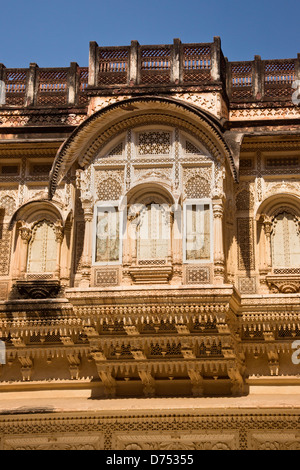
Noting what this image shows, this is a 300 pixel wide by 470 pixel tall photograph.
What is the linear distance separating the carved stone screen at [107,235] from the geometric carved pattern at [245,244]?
1.95 meters

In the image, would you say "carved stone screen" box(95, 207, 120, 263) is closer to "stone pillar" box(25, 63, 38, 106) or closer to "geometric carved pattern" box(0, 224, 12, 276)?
"geometric carved pattern" box(0, 224, 12, 276)

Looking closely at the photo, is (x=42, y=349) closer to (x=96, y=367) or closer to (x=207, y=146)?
(x=96, y=367)

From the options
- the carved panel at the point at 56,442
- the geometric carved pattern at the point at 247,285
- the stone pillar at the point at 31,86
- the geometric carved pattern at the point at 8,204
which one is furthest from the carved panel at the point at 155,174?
the carved panel at the point at 56,442

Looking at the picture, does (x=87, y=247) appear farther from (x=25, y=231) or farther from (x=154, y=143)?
(x=154, y=143)

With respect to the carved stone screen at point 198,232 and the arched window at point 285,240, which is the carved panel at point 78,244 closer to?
the carved stone screen at point 198,232

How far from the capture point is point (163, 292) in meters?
12.0

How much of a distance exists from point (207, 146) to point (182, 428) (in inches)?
167

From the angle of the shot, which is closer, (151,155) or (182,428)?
(182,428)

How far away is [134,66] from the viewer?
→ 14.0 meters

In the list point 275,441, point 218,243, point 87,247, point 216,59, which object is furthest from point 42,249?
point 275,441

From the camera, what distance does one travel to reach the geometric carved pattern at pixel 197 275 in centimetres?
1240

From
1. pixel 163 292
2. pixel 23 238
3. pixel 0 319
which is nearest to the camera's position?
pixel 163 292

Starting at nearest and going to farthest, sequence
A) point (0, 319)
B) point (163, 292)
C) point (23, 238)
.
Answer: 1. point (163, 292)
2. point (0, 319)
3. point (23, 238)

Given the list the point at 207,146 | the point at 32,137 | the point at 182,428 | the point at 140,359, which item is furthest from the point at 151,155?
the point at 182,428
